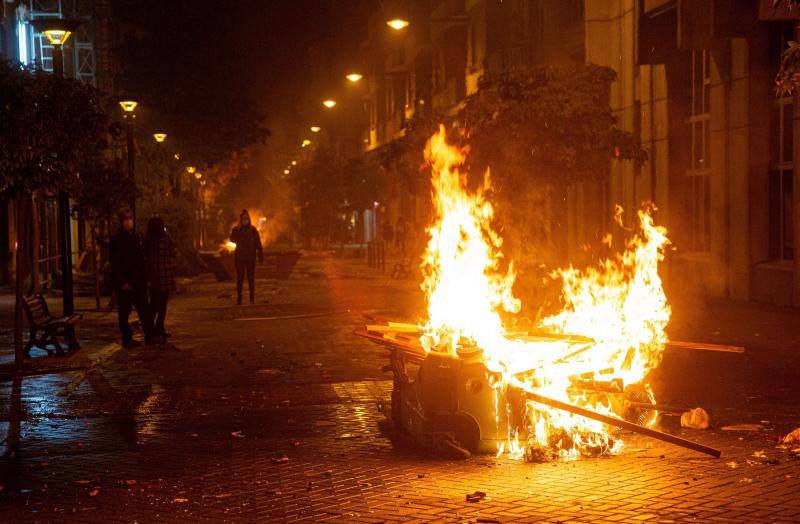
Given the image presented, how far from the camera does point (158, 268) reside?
51.3ft

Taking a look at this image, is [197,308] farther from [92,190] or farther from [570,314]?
[570,314]

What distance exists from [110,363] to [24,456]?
220 inches

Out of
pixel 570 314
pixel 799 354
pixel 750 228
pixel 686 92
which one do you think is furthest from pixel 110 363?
pixel 686 92

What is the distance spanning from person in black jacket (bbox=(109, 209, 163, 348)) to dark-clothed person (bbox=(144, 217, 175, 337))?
0.27 m

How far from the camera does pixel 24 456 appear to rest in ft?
26.2

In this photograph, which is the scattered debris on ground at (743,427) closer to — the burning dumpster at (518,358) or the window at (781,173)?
the burning dumpster at (518,358)

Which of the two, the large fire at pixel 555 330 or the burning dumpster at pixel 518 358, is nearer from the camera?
the burning dumpster at pixel 518 358

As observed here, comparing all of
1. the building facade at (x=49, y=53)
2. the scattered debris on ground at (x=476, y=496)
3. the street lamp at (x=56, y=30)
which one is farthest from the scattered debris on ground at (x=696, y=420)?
the building facade at (x=49, y=53)

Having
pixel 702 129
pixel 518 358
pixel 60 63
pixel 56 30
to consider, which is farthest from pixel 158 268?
pixel 702 129

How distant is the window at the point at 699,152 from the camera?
22453mm

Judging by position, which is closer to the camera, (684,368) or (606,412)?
(606,412)

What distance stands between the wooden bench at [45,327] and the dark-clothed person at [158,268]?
54.7 inches

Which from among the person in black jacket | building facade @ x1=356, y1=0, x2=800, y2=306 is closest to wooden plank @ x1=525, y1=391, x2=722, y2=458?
building facade @ x1=356, y1=0, x2=800, y2=306

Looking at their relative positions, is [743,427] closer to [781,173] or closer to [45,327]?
[45,327]
